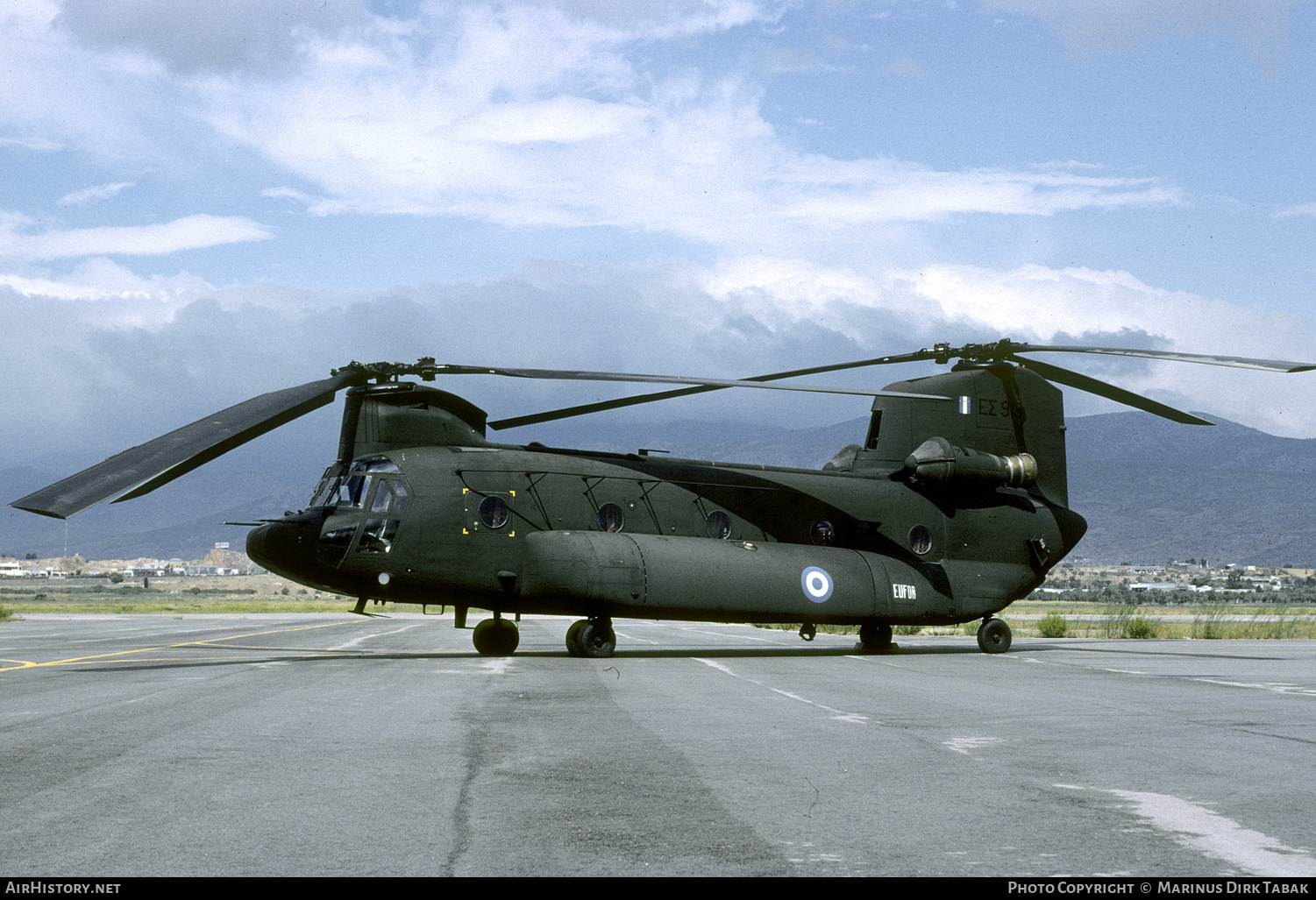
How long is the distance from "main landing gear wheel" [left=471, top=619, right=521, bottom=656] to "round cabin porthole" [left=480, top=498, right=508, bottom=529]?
243 centimetres

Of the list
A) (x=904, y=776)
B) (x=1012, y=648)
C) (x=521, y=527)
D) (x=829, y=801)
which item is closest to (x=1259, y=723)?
(x=904, y=776)

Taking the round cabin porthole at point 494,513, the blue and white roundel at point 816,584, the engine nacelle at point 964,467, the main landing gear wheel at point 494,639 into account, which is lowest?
the main landing gear wheel at point 494,639

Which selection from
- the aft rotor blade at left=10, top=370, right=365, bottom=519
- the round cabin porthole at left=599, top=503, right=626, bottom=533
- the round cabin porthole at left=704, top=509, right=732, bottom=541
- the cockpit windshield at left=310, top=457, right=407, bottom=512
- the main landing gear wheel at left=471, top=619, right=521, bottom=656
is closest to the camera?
the aft rotor blade at left=10, top=370, right=365, bottom=519

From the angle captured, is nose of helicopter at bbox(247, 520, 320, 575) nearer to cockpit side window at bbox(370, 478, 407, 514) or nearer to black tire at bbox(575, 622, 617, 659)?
cockpit side window at bbox(370, 478, 407, 514)

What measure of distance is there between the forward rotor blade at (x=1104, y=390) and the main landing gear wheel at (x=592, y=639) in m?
12.1

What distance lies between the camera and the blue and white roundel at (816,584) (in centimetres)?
→ 2377

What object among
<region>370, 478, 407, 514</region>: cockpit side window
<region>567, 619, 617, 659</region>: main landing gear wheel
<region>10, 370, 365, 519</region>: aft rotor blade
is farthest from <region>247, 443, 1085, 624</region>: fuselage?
<region>10, 370, 365, 519</region>: aft rotor blade

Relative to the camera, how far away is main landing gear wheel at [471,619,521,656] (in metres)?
23.4

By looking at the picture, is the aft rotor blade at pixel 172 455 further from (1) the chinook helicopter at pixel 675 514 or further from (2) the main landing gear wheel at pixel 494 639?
(2) the main landing gear wheel at pixel 494 639

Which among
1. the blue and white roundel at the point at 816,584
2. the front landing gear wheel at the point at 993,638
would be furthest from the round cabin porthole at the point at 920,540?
the blue and white roundel at the point at 816,584

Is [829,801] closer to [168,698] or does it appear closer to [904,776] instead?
[904,776]

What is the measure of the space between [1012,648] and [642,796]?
2410 centimetres

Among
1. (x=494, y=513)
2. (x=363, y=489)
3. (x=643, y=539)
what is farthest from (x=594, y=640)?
(x=363, y=489)

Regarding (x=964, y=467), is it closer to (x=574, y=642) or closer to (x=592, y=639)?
(x=592, y=639)
